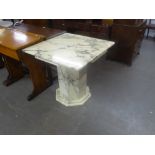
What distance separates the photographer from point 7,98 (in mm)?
1935

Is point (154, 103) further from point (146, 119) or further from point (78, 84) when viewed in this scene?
point (78, 84)

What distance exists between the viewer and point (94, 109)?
174 cm

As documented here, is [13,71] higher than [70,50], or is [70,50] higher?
[70,50]

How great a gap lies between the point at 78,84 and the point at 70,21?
4.70ft

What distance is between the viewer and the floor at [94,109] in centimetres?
152

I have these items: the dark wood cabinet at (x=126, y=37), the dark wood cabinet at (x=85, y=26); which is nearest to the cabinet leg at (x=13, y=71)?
the dark wood cabinet at (x=85, y=26)

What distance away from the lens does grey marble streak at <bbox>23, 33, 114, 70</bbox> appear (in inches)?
52.4

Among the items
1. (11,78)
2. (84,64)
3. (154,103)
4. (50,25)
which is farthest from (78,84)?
(50,25)

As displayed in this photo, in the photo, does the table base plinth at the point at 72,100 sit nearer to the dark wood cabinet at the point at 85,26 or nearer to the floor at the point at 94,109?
the floor at the point at 94,109

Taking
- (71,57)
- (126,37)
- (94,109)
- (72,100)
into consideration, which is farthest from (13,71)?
(126,37)

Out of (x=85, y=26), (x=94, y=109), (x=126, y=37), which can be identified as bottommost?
(x=94, y=109)

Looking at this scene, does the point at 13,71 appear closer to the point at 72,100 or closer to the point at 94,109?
the point at 72,100

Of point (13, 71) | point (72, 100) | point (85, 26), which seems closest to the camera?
point (72, 100)

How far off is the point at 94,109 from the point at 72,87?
0.37 metres
